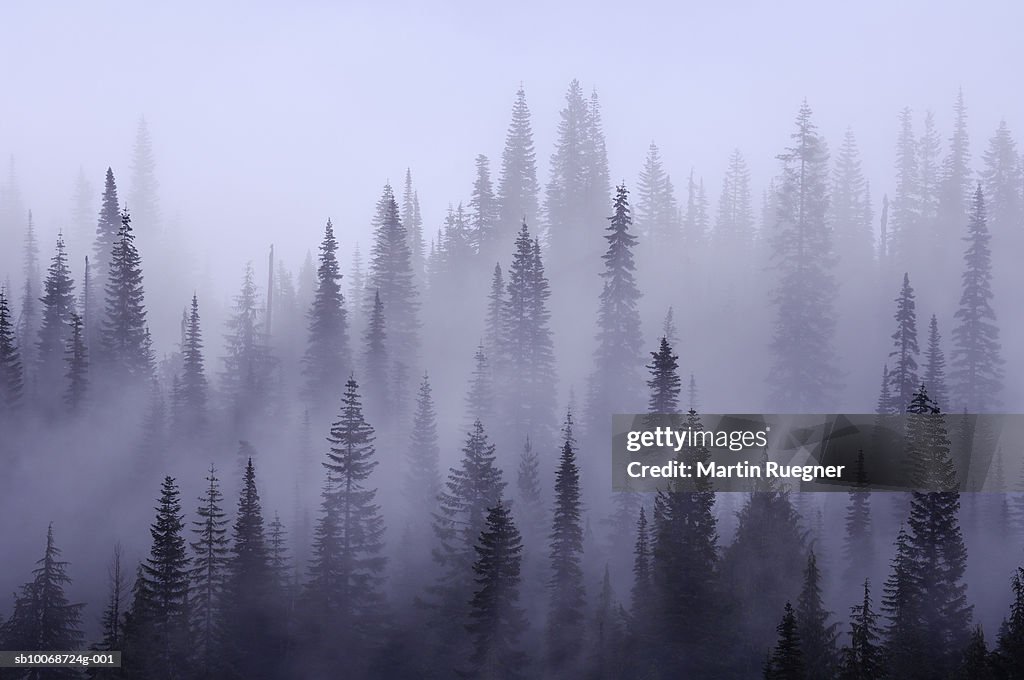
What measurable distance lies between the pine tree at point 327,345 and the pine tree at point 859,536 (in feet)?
127

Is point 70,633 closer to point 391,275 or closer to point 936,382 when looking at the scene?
point 391,275

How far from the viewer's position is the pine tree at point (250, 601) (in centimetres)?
5950

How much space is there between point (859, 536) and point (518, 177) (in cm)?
5794

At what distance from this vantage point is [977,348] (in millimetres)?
83375

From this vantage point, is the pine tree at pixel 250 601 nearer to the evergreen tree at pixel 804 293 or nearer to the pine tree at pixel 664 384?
the pine tree at pixel 664 384

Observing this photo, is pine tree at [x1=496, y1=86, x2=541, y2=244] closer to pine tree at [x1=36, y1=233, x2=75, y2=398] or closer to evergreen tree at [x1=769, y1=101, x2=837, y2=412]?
evergreen tree at [x1=769, y1=101, x2=837, y2=412]

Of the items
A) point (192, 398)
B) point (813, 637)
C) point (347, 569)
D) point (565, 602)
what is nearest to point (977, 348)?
point (565, 602)

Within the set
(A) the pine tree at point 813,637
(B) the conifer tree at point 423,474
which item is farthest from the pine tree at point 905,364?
(B) the conifer tree at point 423,474

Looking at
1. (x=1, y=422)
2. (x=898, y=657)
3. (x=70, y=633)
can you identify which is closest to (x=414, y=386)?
(x=1, y=422)

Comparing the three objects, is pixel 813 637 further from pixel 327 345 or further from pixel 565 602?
pixel 327 345

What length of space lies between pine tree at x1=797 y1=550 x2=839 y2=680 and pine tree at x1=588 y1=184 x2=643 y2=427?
29404mm

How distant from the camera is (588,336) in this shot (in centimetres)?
9862

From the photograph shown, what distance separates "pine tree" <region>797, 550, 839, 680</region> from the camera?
1850 inches

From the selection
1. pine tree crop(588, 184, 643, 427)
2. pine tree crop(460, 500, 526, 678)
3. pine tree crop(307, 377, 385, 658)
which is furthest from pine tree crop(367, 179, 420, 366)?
pine tree crop(460, 500, 526, 678)
